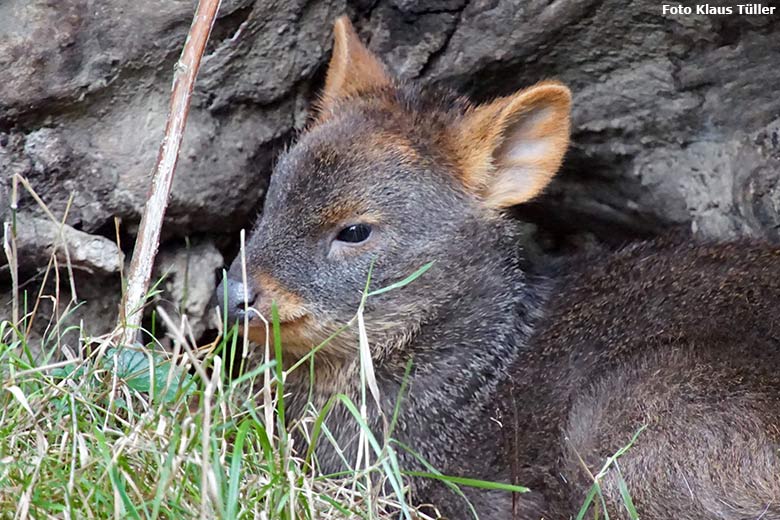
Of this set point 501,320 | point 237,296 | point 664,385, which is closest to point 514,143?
point 501,320

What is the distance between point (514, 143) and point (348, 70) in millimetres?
840

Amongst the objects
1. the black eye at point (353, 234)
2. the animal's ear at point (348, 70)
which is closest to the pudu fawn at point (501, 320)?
the black eye at point (353, 234)

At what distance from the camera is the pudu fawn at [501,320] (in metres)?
3.69

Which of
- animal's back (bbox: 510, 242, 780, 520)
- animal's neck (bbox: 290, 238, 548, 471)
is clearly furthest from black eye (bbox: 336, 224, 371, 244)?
animal's back (bbox: 510, 242, 780, 520)

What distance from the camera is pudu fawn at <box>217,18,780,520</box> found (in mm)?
3686

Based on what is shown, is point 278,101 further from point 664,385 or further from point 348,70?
point 664,385

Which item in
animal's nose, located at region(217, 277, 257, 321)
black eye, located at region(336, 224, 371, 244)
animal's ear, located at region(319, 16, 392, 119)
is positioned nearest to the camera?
animal's nose, located at region(217, 277, 257, 321)

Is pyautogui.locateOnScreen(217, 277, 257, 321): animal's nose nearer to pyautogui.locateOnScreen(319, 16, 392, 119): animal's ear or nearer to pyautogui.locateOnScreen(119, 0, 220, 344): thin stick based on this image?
pyautogui.locateOnScreen(119, 0, 220, 344): thin stick

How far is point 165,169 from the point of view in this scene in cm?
405

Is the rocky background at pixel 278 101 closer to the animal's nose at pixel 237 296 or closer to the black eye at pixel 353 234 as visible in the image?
the animal's nose at pixel 237 296

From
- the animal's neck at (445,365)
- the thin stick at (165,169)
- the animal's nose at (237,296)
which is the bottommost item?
the animal's neck at (445,365)

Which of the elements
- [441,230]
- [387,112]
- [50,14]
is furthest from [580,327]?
[50,14]

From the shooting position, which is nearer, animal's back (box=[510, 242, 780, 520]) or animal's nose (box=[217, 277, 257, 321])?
animal's back (box=[510, 242, 780, 520])

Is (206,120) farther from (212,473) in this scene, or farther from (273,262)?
(212,473)
